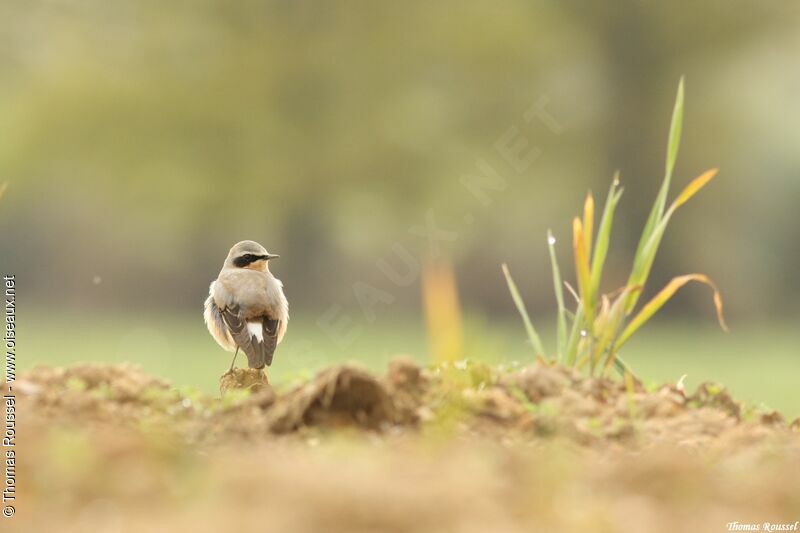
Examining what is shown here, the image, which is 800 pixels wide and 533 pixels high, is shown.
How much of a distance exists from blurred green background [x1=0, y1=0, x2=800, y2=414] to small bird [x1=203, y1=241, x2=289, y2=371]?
13179 millimetres

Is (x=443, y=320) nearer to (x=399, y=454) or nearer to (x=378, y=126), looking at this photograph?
(x=399, y=454)

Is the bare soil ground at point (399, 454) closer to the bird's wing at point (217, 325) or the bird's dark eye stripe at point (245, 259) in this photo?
the bird's wing at point (217, 325)

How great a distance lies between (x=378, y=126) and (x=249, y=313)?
15544 mm

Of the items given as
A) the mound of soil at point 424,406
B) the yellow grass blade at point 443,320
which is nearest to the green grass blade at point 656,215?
the mound of soil at point 424,406

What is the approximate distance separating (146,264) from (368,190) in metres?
5.59

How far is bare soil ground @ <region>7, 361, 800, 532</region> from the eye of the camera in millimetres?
2596

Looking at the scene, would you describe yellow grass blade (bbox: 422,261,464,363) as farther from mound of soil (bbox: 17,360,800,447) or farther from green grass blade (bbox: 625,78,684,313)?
green grass blade (bbox: 625,78,684,313)

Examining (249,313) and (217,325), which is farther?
(217,325)

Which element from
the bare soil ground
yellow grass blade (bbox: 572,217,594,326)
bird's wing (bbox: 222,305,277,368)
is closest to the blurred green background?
bird's wing (bbox: 222,305,277,368)

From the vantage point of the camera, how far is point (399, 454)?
3385 millimetres

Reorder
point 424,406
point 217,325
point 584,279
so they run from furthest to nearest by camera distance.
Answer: point 217,325
point 584,279
point 424,406

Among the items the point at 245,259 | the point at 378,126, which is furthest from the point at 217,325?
the point at 378,126

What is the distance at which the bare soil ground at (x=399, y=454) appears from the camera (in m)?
2.60

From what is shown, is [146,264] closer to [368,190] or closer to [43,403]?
[368,190]
